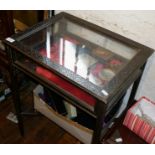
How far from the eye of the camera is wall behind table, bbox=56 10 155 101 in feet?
3.82

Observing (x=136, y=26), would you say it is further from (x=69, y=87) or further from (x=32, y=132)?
(x=32, y=132)

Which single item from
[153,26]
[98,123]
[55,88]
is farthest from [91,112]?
[153,26]

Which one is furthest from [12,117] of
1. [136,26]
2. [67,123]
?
[136,26]

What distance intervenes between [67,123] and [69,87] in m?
0.37

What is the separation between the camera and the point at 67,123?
1.40 meters

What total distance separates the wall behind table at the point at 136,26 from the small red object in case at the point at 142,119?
7 cm

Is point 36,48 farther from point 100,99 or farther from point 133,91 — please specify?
point 133,91

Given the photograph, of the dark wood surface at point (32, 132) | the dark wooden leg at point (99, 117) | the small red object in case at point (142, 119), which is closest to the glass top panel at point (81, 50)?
the dark wooden leg at point (99, 117)

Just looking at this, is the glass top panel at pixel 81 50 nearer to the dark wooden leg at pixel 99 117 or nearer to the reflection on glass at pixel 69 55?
the reflection on glass at pixel 69 55

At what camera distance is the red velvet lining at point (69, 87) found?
1.05 meters

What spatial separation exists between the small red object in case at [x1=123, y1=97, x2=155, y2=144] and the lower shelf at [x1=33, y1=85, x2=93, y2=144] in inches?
8.9

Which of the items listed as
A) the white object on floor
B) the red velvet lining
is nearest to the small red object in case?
the red velvet lining

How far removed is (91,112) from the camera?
1.01 metres
